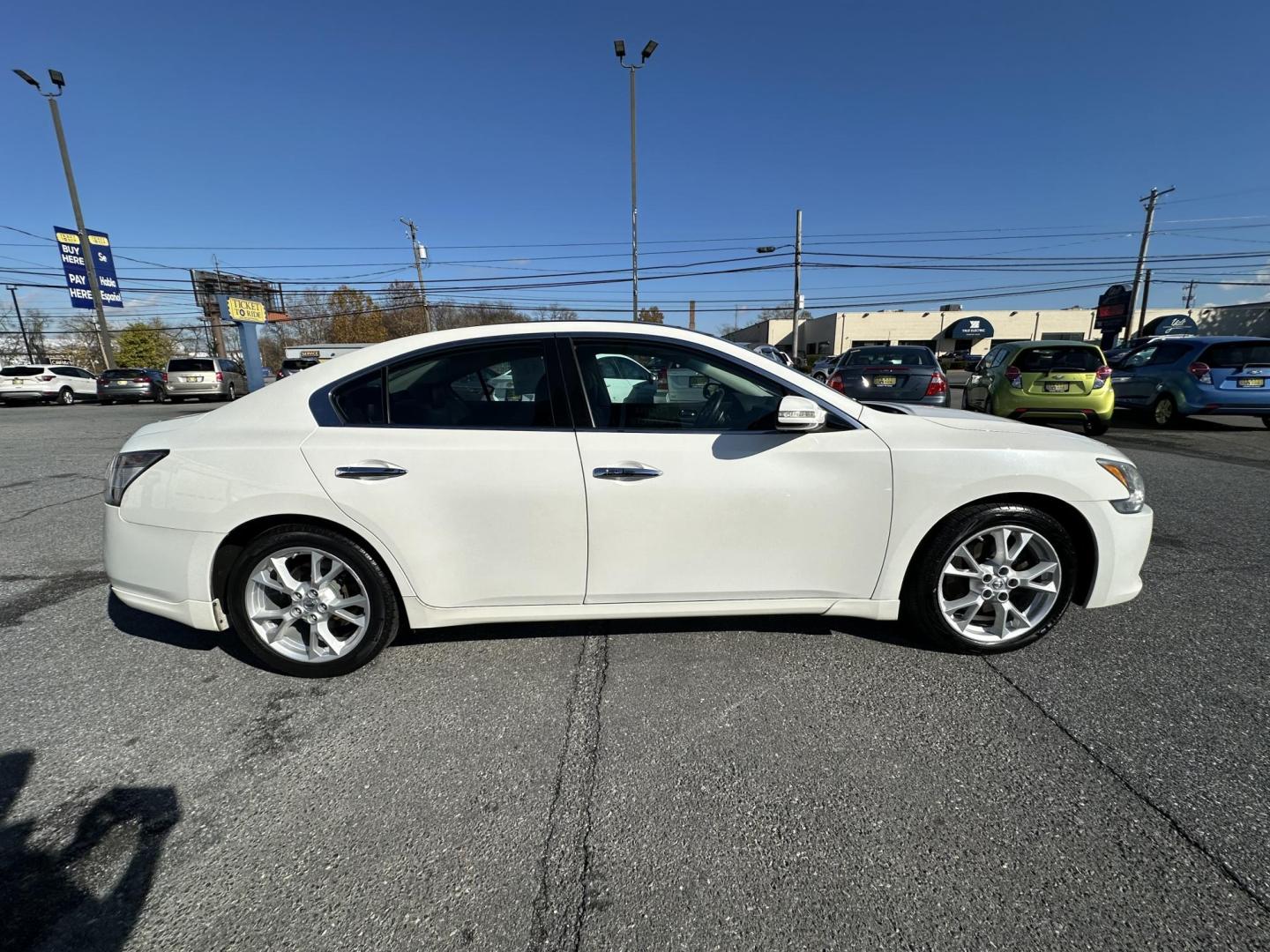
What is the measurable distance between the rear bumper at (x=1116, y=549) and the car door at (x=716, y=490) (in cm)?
102

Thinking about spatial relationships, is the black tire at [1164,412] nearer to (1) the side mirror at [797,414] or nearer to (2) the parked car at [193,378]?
(1) the side mirror at [797,414]

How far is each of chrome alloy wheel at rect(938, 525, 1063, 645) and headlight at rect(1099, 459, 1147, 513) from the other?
14.7 inches

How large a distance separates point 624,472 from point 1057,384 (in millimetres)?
8714

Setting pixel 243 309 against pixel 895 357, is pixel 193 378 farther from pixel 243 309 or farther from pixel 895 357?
pixel 895 357

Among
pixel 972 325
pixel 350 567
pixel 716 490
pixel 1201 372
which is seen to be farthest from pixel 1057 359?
pixel 972 325

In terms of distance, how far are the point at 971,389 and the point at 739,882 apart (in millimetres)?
11708

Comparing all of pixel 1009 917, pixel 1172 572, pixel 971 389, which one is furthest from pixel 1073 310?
pixel 1009 917

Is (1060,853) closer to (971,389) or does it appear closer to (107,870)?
(107,870)

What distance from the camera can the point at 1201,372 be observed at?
885 centimetres

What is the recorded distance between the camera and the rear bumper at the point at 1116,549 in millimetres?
2527

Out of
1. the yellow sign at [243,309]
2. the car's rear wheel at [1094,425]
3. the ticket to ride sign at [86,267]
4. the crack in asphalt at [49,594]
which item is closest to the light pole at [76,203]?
the ticket to ride sign at [86,267]

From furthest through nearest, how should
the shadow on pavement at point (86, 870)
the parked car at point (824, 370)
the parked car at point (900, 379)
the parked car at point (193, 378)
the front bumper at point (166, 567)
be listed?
1. the parked car at point (193, 378)
2. the parked car at point (824, 370)
3. the parked car at point (900, 379)
4. the front bumper at point (166, 567)
5. the shadow on pavement at point (86, 870)

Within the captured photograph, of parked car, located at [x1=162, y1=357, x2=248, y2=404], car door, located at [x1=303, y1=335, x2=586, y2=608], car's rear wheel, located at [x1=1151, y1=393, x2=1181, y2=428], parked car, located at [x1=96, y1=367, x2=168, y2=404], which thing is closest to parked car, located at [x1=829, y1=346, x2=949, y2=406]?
car's rear wheel, located at [x1=1151, y1=393, x2=1181, y2=428]

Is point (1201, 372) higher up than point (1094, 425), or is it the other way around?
point (1201, 372)
